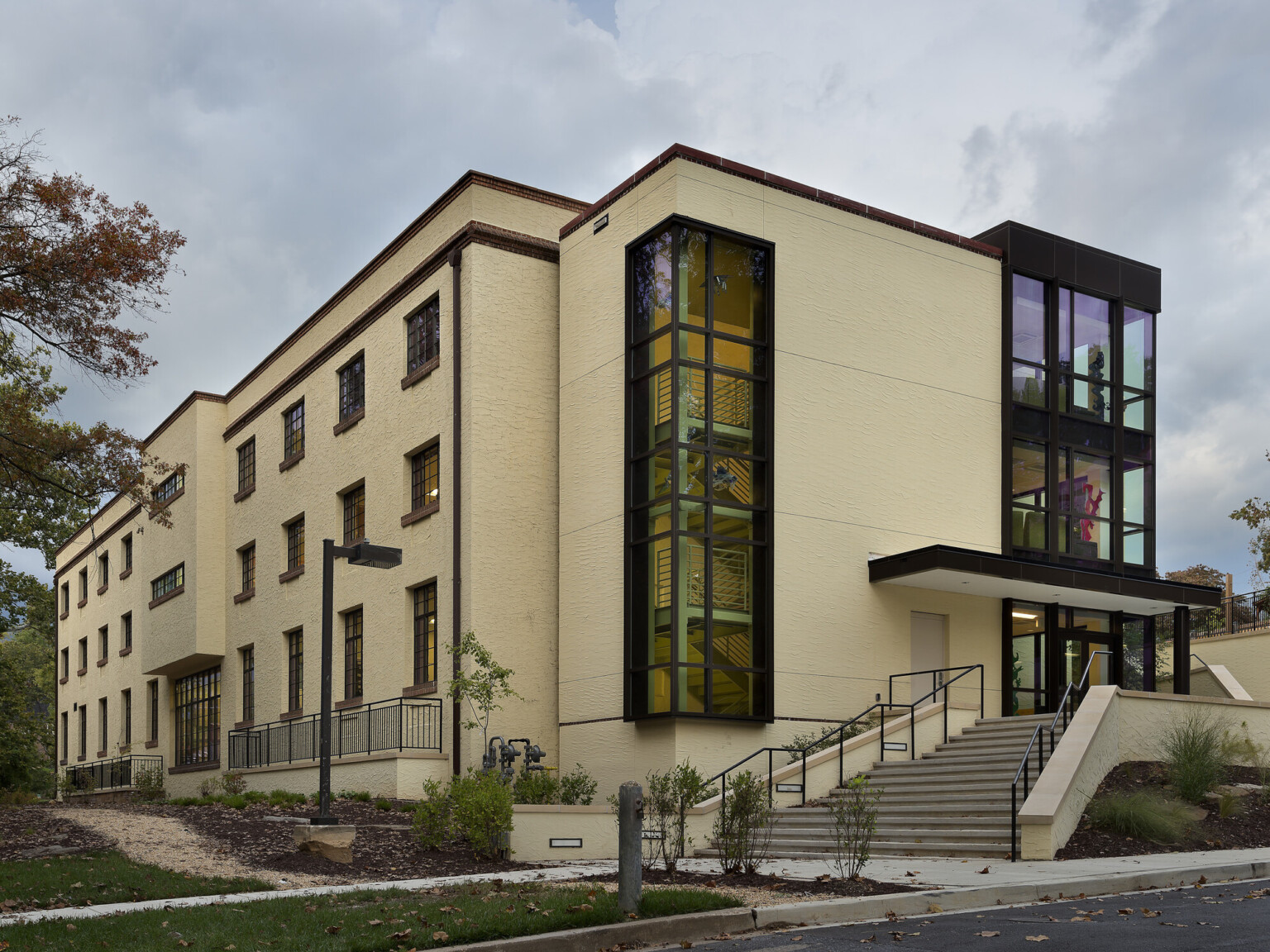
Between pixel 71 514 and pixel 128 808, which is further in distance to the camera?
pixel 71 514

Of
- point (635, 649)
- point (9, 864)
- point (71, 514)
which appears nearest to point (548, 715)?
point (635, 649)

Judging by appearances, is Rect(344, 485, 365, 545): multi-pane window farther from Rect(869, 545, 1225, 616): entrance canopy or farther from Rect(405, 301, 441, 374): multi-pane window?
Rect(869, 545, 1225, 616): entrance canopy

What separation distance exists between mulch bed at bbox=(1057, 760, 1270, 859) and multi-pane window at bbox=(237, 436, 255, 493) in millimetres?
24558

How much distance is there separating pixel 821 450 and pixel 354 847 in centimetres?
1099

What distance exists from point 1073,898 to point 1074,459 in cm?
1555

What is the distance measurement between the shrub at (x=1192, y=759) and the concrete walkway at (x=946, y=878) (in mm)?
1958

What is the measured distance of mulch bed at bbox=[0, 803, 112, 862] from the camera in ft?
50.1

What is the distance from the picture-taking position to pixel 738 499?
2169 centimetres

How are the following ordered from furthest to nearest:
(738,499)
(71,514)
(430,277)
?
(71,514), (430,277), (738,499)

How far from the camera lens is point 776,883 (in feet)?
41.0

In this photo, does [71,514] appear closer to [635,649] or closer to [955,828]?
[635,649]

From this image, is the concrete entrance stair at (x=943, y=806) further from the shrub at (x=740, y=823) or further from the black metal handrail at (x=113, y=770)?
the black metal handrail at (x=113, y=770)

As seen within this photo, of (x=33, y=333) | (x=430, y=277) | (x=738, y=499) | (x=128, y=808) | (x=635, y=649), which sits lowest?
(x=128, y=808)

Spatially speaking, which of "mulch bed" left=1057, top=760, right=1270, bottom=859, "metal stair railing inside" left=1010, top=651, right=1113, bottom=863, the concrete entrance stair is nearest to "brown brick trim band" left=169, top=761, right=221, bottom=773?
the concrete entrance stair
